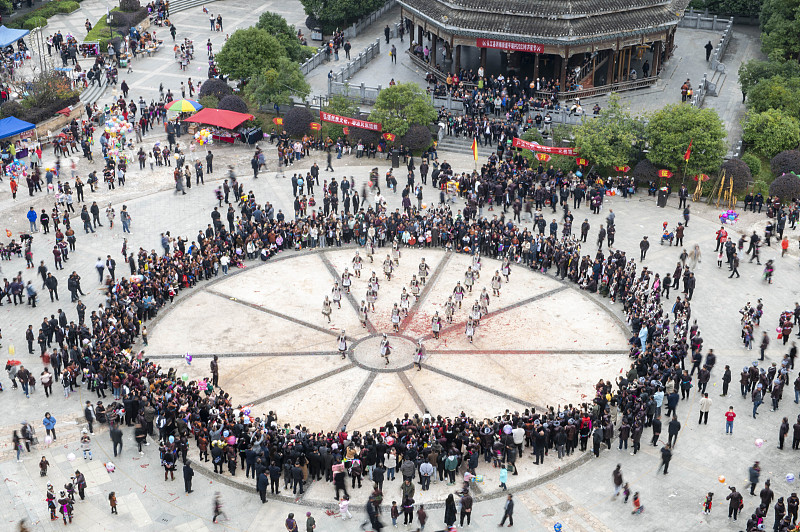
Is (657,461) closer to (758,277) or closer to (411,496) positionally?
(411,496)

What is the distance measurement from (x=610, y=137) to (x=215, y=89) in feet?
87.2

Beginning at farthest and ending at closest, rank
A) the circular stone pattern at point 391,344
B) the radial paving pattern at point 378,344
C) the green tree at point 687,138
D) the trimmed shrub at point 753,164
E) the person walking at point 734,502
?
the trimmed shrub at point 753,164
the green tree at point 687,138
the radial paving pattern at point 378,344
the circular stone pattern at point 391,344
the person walking at point 734,502

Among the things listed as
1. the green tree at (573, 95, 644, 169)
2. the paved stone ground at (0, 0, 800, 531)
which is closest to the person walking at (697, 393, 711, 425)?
the paved stone ground at (0, 0, 800, 531)

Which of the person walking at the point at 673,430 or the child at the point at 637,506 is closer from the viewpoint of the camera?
the child at the point at 637,506

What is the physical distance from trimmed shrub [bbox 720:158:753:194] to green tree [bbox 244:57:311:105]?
2651 centimetres

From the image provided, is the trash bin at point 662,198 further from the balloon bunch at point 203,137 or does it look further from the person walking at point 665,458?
the balloon bunch at point 203,137

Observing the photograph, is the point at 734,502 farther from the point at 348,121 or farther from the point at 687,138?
the point at 348,121

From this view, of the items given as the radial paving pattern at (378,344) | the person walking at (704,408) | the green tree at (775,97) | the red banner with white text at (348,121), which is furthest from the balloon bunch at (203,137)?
the person walking at (704,408)

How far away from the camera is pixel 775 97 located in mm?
60750

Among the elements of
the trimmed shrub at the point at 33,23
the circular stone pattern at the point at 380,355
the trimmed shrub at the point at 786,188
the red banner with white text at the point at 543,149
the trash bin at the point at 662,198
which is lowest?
the circular stone pattern at the point at 380,355

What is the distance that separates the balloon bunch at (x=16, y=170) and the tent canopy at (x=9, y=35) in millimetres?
18928

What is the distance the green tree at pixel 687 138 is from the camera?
182ft

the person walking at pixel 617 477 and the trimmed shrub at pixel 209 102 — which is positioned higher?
the trimmed shrub at pixel 209 102

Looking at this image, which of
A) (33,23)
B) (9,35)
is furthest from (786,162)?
(33,23)
